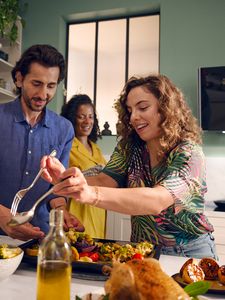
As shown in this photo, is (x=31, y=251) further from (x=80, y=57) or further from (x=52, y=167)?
(x=80, y=57)

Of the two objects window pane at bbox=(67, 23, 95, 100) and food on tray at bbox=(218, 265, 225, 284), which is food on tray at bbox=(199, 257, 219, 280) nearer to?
food on tray at bbox=(218, 265, 225, 284)

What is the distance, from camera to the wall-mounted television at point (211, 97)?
314 cm

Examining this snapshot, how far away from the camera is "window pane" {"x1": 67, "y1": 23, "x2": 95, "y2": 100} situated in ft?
13.0

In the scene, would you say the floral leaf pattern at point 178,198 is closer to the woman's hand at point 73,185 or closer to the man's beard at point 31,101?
the woman's hand at point 73,185

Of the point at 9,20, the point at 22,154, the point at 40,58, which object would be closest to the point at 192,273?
the point at 22,154

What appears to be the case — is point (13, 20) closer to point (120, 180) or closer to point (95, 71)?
point (95, 71)

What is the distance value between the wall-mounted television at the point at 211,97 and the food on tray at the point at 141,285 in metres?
2.68

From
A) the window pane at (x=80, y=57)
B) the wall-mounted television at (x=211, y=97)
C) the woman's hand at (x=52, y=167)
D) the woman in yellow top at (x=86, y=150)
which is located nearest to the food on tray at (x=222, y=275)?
the woman's hand at (x=52, y=167)

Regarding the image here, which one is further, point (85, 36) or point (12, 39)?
point (85, 36)

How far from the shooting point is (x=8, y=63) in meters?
3.57

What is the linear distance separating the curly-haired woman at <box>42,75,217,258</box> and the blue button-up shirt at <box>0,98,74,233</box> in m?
0.31

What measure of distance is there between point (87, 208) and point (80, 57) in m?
2.14

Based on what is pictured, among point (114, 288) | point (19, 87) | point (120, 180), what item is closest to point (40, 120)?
point (19, 87)

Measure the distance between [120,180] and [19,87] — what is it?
0.73m
